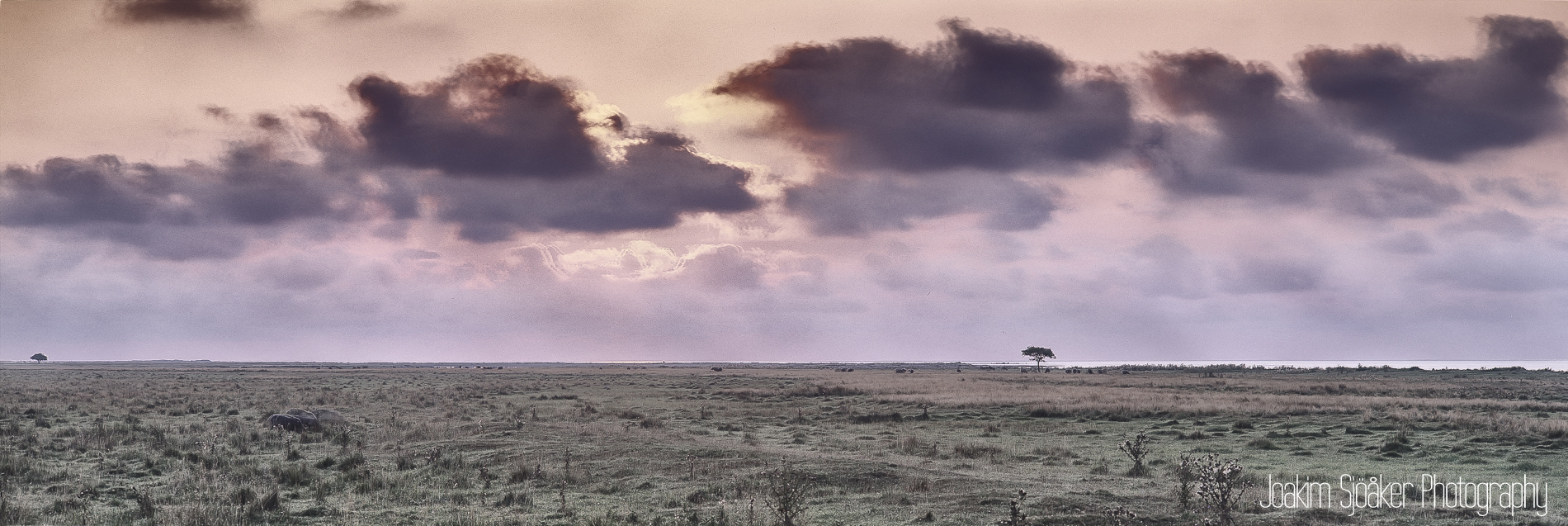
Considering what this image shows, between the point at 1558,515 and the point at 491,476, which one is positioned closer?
the point at 1558,515

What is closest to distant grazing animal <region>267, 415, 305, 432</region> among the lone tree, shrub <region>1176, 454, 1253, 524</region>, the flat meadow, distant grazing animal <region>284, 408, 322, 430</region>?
distant grazing animal <region>284, 408, 322, 430</region>

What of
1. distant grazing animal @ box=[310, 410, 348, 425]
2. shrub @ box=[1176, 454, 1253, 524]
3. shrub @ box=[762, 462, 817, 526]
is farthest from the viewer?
distant grazing animal @ box=[310, 410, 348, 425]

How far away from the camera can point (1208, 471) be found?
15883 mm

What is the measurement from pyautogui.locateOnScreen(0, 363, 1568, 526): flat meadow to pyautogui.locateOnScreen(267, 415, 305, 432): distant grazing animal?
0.82m

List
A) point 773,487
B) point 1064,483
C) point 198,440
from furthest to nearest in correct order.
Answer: point 198,440 < point 1064,483 < point 773,487

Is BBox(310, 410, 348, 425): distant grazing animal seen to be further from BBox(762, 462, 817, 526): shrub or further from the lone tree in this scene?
the lone tree

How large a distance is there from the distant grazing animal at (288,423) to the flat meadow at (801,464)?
0.82 m

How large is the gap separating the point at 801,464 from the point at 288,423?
24.1 m

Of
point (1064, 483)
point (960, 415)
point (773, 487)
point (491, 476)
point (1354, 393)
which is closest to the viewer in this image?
point (773, 487)

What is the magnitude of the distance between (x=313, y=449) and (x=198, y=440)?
16.2ft

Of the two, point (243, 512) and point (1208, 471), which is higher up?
point (1208, 471)

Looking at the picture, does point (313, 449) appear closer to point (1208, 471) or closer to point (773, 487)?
point (773, 487)

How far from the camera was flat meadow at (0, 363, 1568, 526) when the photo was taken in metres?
16.6

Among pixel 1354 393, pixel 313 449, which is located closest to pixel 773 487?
pixel 313 449
